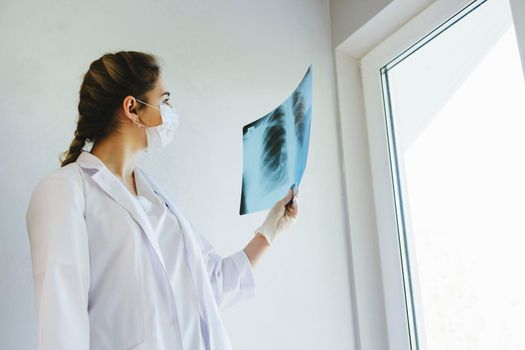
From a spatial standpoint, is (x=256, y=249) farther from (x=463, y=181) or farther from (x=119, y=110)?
(x=463, y=181)

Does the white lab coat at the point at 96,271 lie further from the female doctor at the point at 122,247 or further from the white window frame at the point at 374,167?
the white window frame at the point at 374,167

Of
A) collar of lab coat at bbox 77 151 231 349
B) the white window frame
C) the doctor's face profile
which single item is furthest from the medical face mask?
the white window frame

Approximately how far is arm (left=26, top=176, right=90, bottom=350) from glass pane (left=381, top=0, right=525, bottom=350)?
101 centimetres

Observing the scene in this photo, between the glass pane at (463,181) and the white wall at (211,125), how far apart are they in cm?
23

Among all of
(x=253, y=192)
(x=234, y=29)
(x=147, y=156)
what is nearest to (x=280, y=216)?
(x=253, y=192)

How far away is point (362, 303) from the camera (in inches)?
63.5

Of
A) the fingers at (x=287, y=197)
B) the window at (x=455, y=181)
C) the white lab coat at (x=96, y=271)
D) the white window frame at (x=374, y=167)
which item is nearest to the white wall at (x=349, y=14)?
the white window frame at (x=374, y=167)

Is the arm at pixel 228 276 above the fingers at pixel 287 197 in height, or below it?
below

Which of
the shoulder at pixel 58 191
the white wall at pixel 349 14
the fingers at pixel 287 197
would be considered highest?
the white wall at pixel 349 14

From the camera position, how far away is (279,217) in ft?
4.26

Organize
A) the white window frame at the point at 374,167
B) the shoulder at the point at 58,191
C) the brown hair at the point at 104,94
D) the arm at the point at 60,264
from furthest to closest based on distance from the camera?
the white window frame at the point at 374,167 < the brown hair at the point at 104,94 < the shoulder at the point at 58,191 < the arm at the point at 60,264

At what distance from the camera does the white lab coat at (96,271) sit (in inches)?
33.0

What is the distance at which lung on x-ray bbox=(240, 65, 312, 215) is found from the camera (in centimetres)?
127

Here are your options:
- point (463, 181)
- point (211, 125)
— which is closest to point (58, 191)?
point (211, 125)
